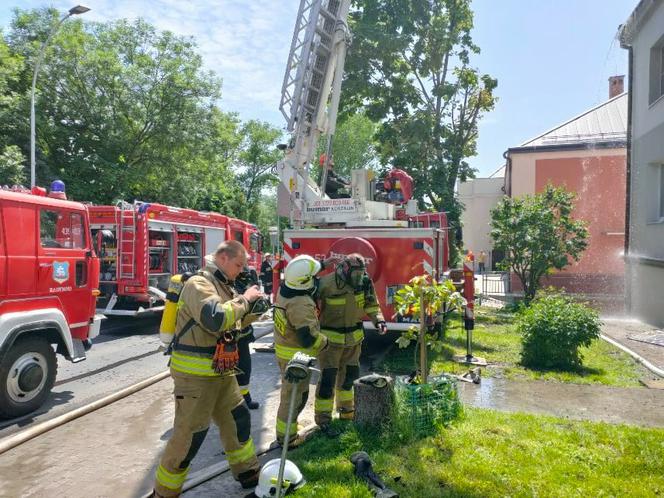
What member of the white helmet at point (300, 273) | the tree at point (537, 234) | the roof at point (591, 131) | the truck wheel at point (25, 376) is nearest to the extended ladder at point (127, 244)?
the truck wheel at point (25, 376)

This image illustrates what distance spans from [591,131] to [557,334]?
18582mm

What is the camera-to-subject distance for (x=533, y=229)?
1334cm

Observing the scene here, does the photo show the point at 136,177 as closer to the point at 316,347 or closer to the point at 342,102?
the point at 342,102

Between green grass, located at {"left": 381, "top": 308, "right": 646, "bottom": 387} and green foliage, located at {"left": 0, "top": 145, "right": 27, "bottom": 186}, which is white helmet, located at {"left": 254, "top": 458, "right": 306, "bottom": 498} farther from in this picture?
green foliage, located at {"left": 0, "top": 145, "right": 27, "bottom": 186}

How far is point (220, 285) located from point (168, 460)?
1.15m

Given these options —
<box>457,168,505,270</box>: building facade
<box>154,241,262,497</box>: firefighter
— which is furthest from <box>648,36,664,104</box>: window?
<box>457,168,505,270</box>: building facade

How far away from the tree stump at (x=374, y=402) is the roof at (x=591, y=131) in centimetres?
2019

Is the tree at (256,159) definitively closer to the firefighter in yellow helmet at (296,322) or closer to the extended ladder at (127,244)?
the extended ladder at (127,244)

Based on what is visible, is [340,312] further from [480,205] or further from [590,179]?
[480,205]

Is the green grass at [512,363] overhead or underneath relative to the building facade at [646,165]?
underneath

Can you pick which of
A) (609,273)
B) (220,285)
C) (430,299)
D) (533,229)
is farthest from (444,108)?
(220,285)

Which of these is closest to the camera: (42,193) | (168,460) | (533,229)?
(168,460)

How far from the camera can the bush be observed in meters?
6.85

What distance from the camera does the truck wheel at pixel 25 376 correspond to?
5.04 m
